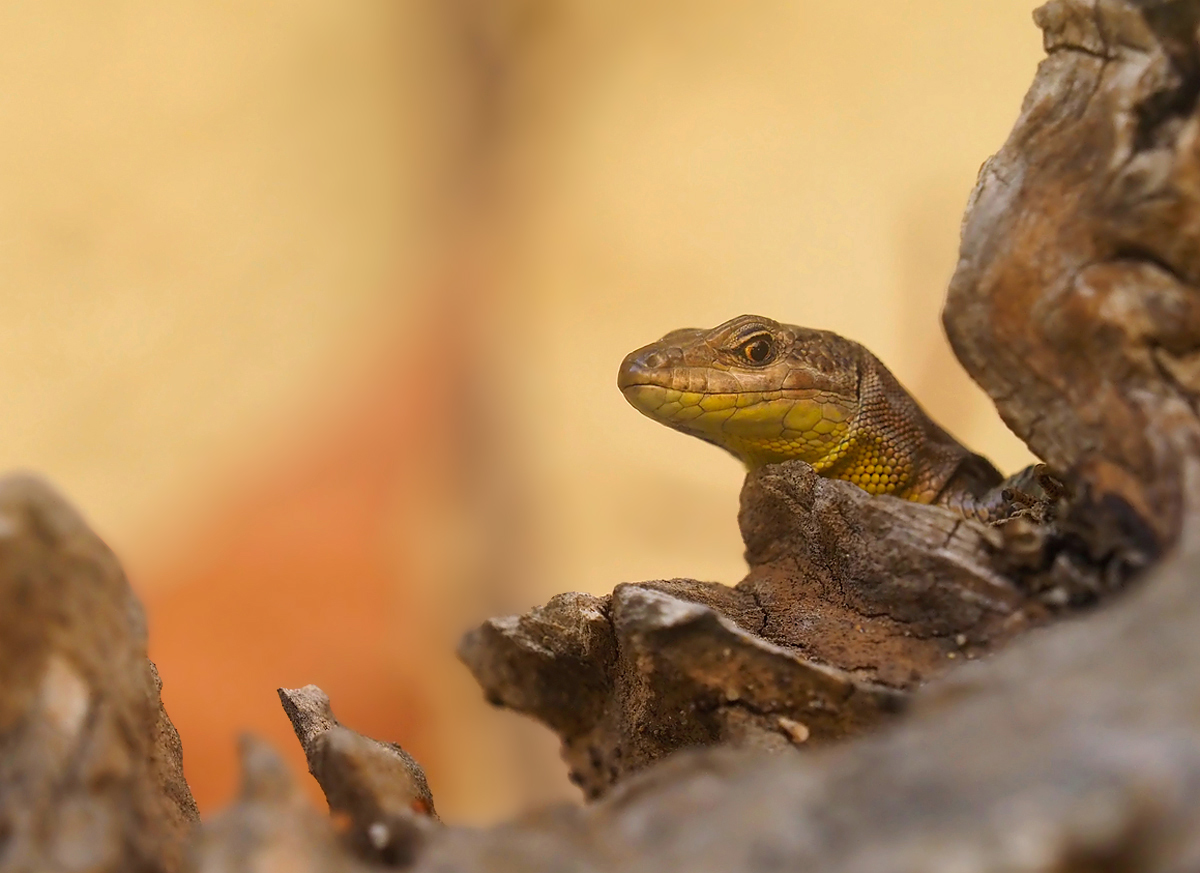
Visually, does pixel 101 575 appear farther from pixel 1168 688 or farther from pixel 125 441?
pixel 125 441

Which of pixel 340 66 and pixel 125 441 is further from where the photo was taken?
pixel 340 66

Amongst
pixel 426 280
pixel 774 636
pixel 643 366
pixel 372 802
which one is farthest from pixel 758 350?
pixel 426 280

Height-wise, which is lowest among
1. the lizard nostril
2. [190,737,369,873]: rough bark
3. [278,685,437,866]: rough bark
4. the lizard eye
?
[278,685,437,866]: rough bark

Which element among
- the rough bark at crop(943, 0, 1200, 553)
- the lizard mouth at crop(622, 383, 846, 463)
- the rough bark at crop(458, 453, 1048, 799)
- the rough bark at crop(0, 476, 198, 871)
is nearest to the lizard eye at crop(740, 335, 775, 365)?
the lizard mouth at crop(622, 383, 846, 463)

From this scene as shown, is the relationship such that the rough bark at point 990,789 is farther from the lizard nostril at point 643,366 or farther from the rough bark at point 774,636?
the lizard nostril at point 643,366

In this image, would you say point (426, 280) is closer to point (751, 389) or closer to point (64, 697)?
point (751, 389)

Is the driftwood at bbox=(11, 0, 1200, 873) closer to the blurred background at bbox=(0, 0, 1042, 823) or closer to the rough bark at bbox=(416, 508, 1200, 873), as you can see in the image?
the rough bark at bbox=(416, 508, 1200, 873)

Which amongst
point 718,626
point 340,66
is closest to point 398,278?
point 340,66
